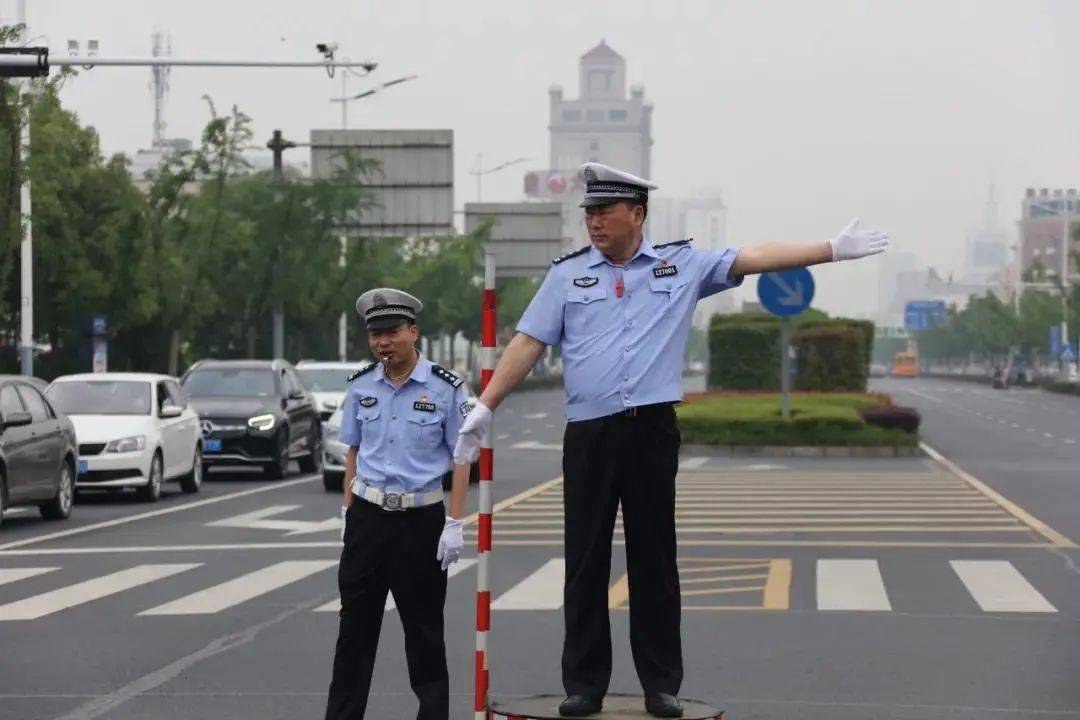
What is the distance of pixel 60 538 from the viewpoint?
753 inches

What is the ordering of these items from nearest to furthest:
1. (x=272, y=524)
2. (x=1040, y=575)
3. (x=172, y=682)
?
(x=172, y=682), (x=1040, y=575), (x=272, y=524)

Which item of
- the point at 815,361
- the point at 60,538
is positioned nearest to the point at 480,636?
the point at 60,538

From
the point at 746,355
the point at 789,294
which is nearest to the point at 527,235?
the point at 746,355

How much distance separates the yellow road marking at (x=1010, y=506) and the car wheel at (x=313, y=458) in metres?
9.03

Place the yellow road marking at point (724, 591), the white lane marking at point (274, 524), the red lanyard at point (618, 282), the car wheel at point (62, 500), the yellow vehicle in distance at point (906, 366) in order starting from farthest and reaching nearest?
1. the yellow vehicle in distance at point (906, 366)
2. the car wheel at point (62, 500)
3. the white lane marking at point (274, 524)
4. the yellow road marking at point (724, 591)
5. the red lanyard at point (618, 282)

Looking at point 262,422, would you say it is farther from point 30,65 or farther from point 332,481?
point 30,65

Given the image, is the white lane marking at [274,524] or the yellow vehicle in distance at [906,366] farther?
the yellow vehicle in distance at [906,366]

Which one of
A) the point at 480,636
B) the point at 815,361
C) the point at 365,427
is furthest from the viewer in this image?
the point at 815,361

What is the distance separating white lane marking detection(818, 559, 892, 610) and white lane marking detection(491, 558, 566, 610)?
65.7 inches

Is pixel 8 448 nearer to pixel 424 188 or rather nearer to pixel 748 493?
pixel 748 493

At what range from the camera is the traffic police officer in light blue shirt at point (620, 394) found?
7148mm

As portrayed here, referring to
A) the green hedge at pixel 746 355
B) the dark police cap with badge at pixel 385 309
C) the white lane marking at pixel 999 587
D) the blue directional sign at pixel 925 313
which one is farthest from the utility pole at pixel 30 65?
the blue directional sign at pixel 925 313

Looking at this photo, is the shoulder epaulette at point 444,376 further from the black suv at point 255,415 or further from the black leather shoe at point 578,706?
the black suv at point 255,415

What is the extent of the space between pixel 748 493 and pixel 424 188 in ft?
89.0
